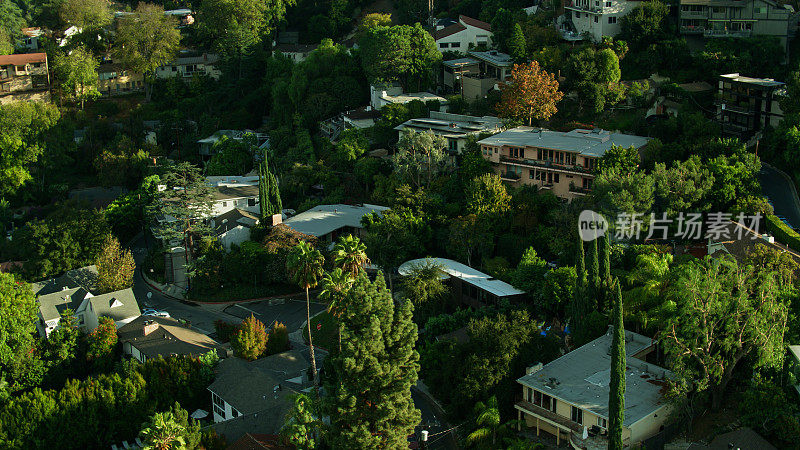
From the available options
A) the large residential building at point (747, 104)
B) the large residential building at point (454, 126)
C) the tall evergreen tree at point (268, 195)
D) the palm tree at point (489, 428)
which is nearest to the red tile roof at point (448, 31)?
the large residential building at point (454, 126)

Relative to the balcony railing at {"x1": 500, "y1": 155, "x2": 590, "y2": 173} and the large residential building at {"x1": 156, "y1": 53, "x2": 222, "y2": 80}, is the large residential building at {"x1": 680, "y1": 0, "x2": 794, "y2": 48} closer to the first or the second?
the balcony railing at {"x1": 500, "y1": 155, "x2": 590, "y2": 173}

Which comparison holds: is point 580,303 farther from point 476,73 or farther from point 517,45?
point 476,73

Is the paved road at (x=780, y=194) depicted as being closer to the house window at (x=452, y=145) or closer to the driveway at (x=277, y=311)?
the house window at (x=452, y=145)

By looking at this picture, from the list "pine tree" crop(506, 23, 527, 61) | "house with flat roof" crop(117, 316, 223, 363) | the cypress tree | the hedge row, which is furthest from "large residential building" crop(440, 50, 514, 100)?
"house with flat roof" crop(117, 316, 223, 363)

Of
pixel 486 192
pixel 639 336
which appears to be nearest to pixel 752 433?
pixel 639 336

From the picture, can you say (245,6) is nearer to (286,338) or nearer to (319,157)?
(319,157)
